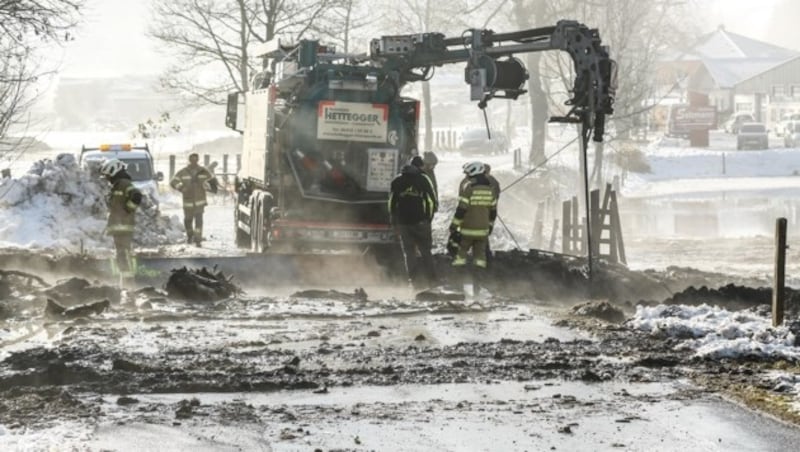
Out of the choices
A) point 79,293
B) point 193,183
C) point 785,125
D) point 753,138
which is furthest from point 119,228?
point 785,125

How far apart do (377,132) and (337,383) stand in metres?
9.02

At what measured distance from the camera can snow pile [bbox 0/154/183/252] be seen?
A: 24875 mm

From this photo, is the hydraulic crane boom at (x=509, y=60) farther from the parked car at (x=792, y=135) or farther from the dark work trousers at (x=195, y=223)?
the parked car at (x=792, y=135)

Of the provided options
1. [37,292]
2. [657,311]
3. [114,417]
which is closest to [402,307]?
[657,311]

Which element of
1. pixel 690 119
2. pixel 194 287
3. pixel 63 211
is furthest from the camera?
pixel 690 119

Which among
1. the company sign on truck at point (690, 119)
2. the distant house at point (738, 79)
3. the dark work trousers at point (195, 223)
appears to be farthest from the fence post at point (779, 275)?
the distant house at point (738, 79)

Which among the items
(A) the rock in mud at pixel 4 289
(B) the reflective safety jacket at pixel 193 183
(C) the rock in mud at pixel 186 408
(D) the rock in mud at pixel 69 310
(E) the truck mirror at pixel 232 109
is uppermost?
(E) the truck mirror at pixel 232 109

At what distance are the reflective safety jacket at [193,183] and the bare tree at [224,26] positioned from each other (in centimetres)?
1155

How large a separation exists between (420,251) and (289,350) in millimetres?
5553

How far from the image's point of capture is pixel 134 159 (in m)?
30.5

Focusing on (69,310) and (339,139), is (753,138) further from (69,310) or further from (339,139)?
(69,310)

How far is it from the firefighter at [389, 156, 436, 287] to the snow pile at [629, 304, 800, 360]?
449 cm

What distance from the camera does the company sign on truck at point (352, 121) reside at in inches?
746

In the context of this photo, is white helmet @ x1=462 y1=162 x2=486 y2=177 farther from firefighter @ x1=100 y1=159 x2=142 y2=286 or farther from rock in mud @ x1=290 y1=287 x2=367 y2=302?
firefighter @ x1=100 y1=159 x2=142 y2=286
